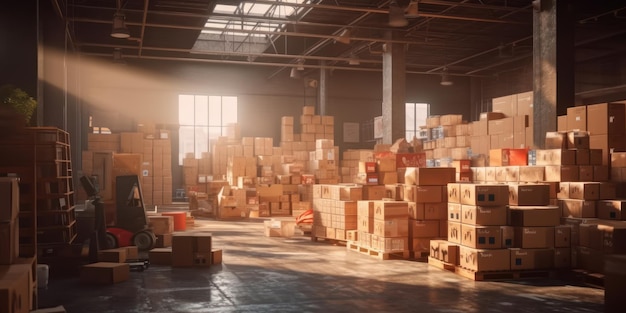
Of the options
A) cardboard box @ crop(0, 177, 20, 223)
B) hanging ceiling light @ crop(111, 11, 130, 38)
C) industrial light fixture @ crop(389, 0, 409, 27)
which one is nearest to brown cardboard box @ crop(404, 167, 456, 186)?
industrial light fixture @ crop(389, 0, 409, 27)

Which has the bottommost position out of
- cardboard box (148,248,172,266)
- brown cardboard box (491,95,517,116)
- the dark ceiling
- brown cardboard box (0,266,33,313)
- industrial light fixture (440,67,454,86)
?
cardboard box (148,248,172,266)

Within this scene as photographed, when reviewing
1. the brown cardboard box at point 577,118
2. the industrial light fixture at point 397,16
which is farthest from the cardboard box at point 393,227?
the industrial light fixture at point 397,16

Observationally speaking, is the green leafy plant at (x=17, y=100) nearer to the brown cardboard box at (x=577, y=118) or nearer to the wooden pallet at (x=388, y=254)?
the wooden pallet at (x=388, y=254)

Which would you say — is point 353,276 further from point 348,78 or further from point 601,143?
point 348,78

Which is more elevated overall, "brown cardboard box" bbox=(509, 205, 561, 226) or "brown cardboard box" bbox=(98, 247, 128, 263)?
"brown cardboard box" bbox=(509, 205, 561, 226)

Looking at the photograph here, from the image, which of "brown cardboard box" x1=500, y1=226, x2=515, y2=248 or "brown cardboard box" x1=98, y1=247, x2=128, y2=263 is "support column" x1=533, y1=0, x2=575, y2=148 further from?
"brown cardboard box" x1=98, y1=247, x2=128, y2=263

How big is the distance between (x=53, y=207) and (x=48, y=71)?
20.5ft

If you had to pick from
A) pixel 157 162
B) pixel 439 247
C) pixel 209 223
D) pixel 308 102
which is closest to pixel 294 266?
pixel 439 247

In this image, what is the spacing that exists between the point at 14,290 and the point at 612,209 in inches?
307

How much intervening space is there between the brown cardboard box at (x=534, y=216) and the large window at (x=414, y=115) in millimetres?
18807

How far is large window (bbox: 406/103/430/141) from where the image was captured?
88.4 ft

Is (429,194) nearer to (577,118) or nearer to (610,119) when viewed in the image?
(577,118)

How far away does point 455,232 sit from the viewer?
Result: 8.55 m

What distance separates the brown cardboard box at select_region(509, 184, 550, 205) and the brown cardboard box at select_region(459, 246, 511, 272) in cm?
89
